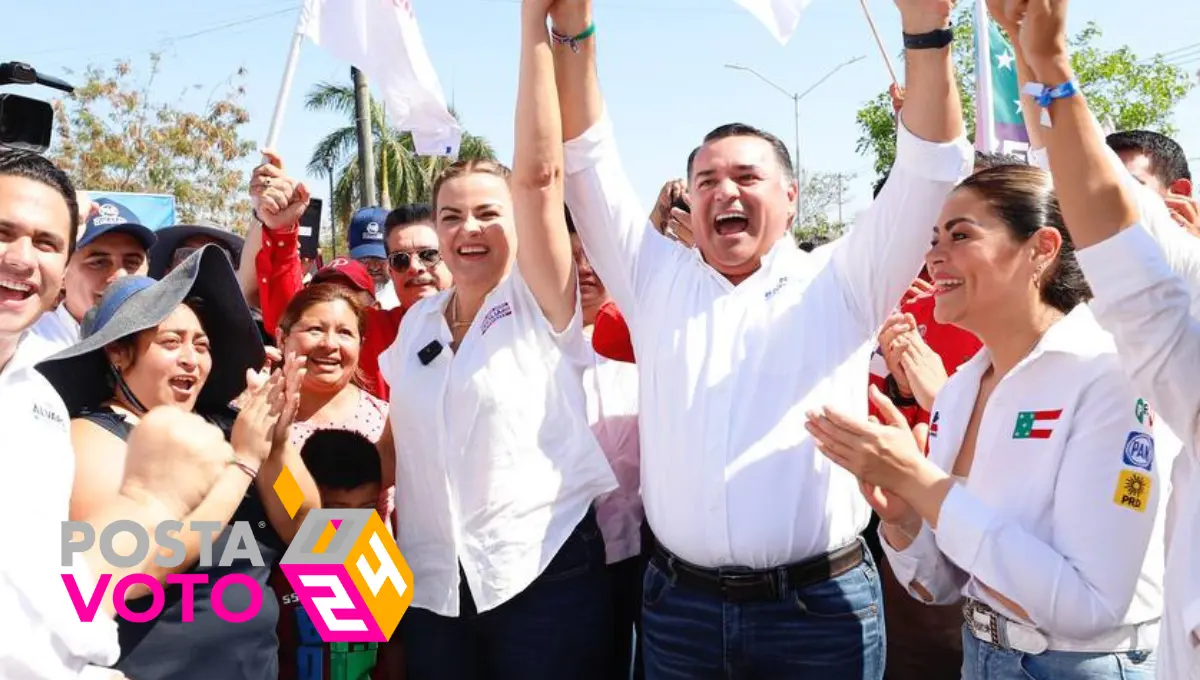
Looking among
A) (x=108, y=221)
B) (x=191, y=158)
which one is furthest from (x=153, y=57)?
(x=108, y=221)

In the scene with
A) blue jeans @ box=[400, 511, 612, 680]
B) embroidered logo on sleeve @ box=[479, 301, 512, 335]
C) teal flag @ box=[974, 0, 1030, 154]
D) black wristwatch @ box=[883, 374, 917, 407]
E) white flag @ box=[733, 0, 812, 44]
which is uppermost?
teal flag @ box=[974, 0, 1030, 154]

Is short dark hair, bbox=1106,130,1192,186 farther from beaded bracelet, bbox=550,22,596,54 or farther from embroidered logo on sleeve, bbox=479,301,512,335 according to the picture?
embroidered logo on sleeve, bbox=479,301,512,335

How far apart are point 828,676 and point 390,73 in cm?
305

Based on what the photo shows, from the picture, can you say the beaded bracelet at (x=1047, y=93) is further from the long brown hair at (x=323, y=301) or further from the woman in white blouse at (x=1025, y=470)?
the long brown hair at (x=323, y=301)

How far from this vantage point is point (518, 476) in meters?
2.54

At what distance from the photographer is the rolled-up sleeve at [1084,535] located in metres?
1.81

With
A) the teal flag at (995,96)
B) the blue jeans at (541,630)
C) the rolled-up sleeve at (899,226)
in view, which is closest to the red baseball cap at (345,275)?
the blue jeans at (541,630)

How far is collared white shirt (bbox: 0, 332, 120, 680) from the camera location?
1.70m

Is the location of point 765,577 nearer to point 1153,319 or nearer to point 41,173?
point 1153,319

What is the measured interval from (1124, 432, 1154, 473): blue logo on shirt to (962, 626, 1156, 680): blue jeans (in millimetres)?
392

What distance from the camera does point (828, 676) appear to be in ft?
7.53

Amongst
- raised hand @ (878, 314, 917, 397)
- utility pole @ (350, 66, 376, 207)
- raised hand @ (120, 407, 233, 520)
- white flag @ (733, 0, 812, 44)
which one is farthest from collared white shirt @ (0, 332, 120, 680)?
utility pole @ (350, 66, 376, 207)

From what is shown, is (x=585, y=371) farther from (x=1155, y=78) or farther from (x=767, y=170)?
(x=1155, y=78)

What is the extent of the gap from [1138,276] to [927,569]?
1000 millimetres
